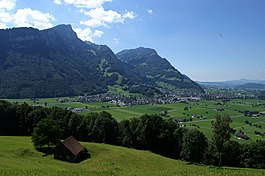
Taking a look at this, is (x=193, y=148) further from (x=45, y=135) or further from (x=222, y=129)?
(x=45, y=135)

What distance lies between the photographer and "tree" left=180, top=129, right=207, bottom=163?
6725cm

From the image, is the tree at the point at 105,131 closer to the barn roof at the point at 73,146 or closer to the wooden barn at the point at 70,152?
the barn roof at the point at 73,146

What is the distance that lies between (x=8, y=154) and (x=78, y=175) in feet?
85.2

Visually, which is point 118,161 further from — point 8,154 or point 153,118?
point 153,118

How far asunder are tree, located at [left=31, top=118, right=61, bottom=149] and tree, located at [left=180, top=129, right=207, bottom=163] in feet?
101

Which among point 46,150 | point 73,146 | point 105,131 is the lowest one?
point 46,150

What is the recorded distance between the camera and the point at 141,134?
246 feet

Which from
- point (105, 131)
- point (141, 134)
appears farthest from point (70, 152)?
point (141, 134)

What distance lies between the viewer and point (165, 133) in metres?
74.5

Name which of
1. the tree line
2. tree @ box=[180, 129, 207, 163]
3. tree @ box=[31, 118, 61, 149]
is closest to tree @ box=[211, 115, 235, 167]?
the tree line

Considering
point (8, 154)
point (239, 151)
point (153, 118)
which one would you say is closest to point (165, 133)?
point (153, 118)

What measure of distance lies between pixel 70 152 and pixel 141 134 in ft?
78.4

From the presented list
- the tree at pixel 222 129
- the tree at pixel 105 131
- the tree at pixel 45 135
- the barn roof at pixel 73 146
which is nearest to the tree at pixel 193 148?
the tree at pixel 222 129

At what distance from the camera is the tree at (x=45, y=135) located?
5806 cm
